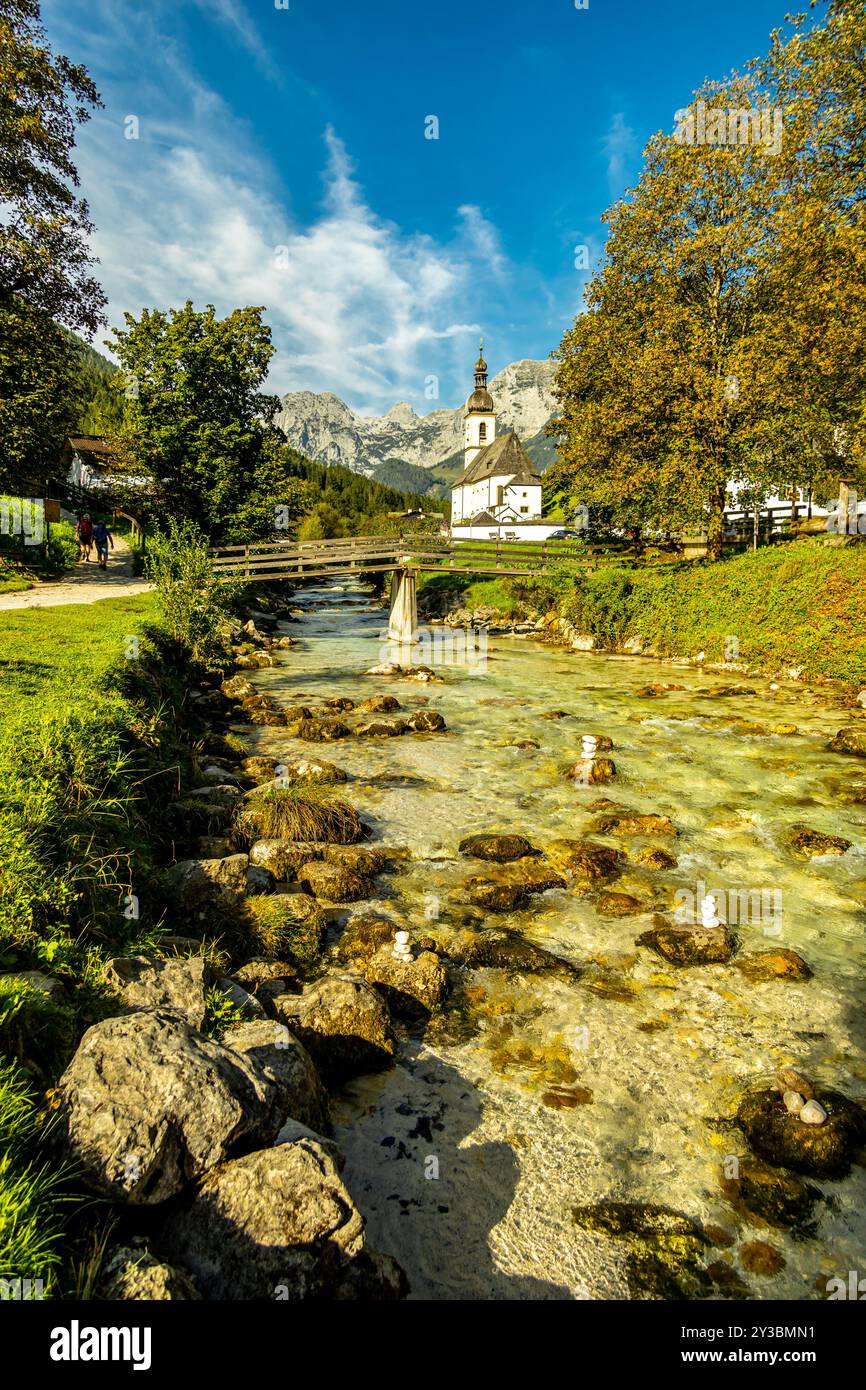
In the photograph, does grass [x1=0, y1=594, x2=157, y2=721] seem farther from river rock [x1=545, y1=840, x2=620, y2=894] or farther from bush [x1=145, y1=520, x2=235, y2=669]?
river rock [x1=545, y1=840, x2=620, y2=894]

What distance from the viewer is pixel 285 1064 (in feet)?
14.4

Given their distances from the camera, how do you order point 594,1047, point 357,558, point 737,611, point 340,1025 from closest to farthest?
point 340,1025, point 594,1047, point 737,611, point 357,558

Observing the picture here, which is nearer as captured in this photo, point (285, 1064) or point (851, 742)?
point (285, 1064)

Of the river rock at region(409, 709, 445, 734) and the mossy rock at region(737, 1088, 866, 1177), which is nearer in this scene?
the mossy rock at region(737, 1088, 866, 1177)

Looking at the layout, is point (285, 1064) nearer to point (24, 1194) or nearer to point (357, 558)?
point (24, 1194)

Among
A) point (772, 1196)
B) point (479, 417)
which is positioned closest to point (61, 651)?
point (772, 1196)

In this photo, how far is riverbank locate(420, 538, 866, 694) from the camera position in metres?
19.7

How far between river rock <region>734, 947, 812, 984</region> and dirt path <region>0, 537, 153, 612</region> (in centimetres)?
1907

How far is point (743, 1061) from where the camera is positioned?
5906mm

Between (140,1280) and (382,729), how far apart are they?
46.6 feet

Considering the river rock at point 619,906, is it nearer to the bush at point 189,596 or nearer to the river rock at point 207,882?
the river rock at point 207,882

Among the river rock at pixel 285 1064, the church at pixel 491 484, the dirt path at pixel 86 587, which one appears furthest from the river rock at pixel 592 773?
the church at pixel 491 484

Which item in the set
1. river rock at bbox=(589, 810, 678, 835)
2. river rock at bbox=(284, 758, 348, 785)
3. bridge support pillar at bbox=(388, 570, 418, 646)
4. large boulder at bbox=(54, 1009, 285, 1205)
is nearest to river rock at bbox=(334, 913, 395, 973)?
large boulder at bbox=(54, 1009, 285, 1205)
